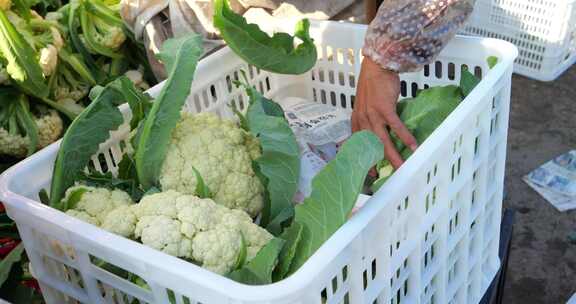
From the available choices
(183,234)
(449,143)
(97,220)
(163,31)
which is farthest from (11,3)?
(449,143)

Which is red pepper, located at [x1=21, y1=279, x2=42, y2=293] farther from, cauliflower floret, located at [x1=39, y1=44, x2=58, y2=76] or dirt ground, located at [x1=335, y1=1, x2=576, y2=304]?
dirt ground, located at [x1=335, y1=1, x2=576, y2=304]

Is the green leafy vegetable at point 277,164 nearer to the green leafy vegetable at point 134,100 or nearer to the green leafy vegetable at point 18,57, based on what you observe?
the green leafy vegetable at point 134,100

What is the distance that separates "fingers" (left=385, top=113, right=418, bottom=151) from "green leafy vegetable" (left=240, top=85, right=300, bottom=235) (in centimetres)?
16

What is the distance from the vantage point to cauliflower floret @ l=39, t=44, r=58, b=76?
1.45m

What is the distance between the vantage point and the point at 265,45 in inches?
38.4

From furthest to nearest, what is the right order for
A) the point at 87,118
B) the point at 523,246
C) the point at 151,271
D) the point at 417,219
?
1. the point at 523,246
2. the point at 87,118
3. the point at 417,219
4. the point at 151,271

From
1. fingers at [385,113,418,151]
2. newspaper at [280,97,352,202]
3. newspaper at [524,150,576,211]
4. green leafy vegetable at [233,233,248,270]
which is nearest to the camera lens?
green leafy vegetable at [233,233,248,270]

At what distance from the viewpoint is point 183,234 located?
67cm

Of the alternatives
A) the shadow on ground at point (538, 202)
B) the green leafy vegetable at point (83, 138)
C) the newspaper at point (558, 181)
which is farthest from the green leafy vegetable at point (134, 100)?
the newspaper at point (558, 181)

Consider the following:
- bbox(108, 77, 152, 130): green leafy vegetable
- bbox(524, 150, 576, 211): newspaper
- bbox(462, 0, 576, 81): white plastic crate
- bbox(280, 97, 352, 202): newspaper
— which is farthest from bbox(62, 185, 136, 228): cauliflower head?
bbox(462, 0, 576, 81): white plastic crate

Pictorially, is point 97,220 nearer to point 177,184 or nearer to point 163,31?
point 177,184

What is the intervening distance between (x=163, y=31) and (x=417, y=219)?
37.2 inches

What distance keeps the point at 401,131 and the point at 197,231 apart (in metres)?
0.35

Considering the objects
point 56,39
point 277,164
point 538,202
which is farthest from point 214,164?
point 538,202
